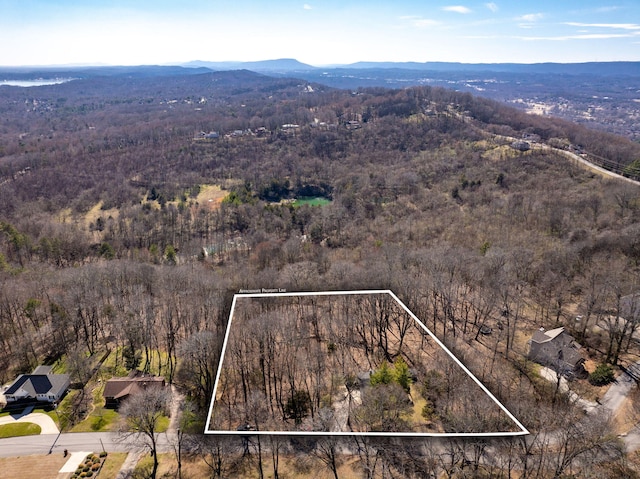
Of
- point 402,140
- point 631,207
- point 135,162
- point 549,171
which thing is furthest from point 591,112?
point 135,162

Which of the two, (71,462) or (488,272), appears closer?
(71,462)

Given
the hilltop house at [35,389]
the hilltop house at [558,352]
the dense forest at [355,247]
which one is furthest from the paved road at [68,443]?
the hilltop house at [558,352]

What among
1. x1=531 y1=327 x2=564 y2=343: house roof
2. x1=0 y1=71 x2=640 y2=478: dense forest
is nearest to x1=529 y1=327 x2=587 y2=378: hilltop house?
x1=531 y1=327 x2=564 y2=343: house roof

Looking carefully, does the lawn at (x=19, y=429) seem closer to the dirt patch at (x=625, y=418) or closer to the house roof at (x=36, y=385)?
the house roof at (x=36, y=385)

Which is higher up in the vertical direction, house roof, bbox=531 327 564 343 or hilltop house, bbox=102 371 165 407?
house roof, bbox=531 327 564 343

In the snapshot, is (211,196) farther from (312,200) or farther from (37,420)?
(37,420)

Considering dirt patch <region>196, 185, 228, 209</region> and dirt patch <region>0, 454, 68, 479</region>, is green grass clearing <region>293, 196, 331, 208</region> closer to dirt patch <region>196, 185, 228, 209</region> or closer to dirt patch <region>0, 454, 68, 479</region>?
dirt patch <region>196, 185, 228, 209</region>

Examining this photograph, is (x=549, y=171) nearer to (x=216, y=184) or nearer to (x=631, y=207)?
(x=631, y=207)
